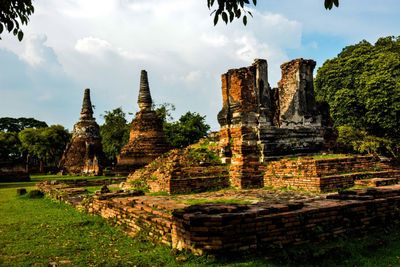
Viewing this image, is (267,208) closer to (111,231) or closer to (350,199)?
(350,199)

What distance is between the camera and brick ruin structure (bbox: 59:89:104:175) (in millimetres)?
28609

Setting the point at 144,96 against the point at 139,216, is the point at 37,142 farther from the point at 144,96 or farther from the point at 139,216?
the point at 139,216

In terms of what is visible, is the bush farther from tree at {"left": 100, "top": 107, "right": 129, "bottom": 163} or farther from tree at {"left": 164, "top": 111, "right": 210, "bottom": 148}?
tree at {"left": 100, "top": 107, "right": 129, "bottom": 163}

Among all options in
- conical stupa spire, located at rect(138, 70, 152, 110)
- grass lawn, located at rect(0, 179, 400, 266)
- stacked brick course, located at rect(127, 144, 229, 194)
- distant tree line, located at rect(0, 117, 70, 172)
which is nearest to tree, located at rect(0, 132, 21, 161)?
distant tree line, located at rect(0, 117, 70, 172)

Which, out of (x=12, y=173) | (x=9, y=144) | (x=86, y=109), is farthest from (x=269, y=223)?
(x=9, y=144)

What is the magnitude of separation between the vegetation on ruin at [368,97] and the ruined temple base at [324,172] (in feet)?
29.6

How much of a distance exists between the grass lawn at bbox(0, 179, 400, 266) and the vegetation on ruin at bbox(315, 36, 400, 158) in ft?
48.4

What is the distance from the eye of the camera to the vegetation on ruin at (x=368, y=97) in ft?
68.3

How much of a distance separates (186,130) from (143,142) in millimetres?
12372

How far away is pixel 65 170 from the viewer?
97.0 ft

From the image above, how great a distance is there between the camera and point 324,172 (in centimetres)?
899

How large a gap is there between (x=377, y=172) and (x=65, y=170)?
2504 centimetres

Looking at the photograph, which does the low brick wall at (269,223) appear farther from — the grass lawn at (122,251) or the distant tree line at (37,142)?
the distant tree line at (37,142)

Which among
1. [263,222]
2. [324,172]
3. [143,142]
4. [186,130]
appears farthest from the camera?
[186,130]
